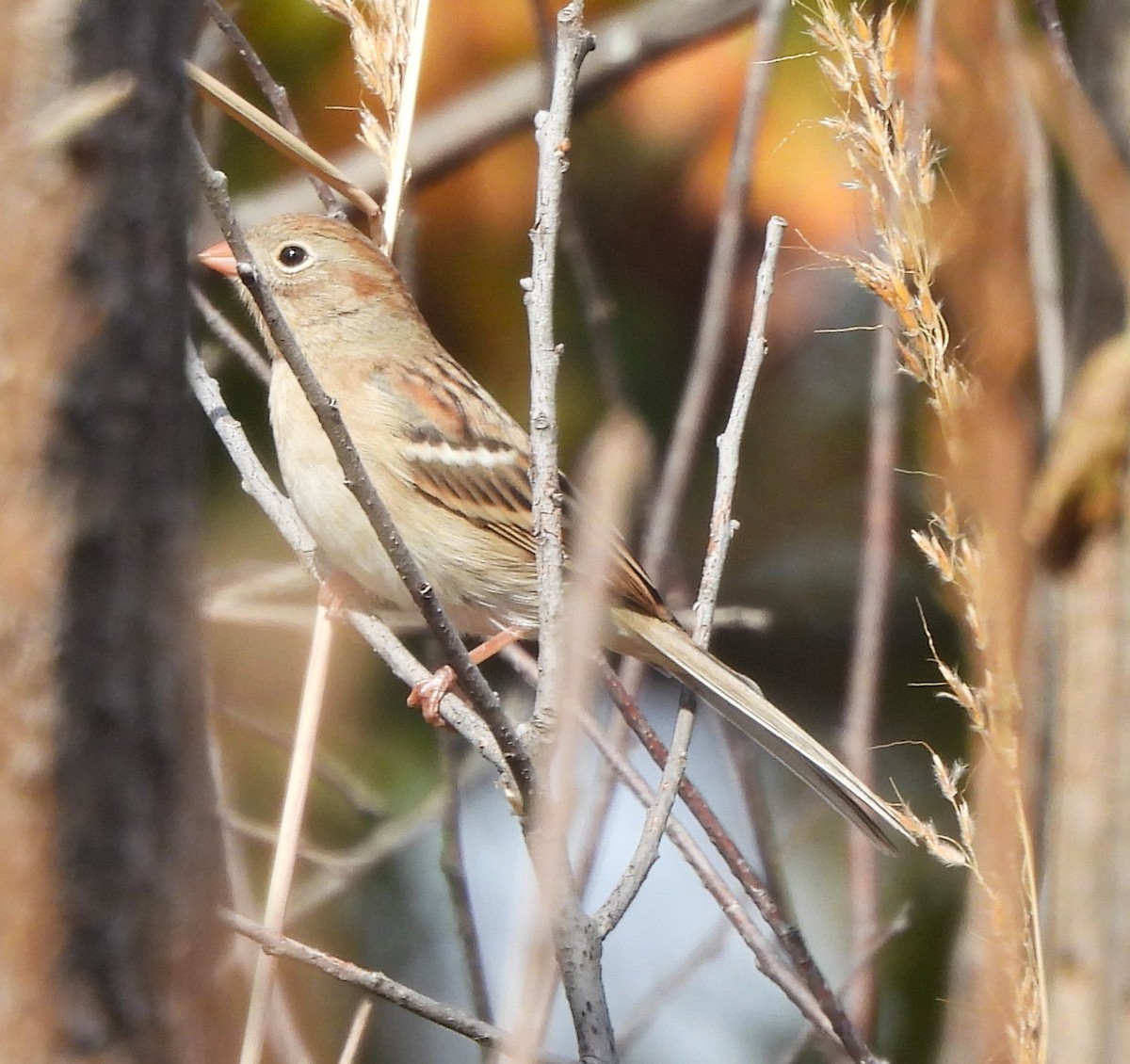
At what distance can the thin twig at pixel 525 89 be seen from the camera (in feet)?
9.80

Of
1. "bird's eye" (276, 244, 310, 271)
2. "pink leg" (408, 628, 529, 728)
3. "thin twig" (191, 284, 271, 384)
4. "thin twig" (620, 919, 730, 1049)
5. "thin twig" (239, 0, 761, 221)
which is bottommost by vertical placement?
"thin twig" (620, 919, 730, 1049)

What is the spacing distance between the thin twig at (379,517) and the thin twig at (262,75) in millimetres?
504

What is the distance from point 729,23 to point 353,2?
1.32 meters

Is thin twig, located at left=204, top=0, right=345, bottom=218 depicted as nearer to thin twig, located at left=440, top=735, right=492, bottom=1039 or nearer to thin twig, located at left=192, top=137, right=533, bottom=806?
thin twig, located at left=192, top=137, right=533, bottom=806

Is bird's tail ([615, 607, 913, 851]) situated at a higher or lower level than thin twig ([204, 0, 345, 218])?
lower

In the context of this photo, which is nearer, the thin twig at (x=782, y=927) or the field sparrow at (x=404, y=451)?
the thin twig at (x=782, y=927)

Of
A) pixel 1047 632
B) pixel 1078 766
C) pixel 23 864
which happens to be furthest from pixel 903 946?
pixel 23 864

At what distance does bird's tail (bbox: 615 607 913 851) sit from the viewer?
83.5 inches

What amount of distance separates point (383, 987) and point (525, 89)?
6.80 feet

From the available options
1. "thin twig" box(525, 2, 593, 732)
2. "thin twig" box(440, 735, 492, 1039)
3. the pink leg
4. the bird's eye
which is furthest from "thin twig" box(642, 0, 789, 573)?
the bird's eye

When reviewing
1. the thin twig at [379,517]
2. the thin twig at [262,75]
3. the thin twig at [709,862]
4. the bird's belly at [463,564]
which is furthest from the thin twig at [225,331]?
the thin twig at [379,517]

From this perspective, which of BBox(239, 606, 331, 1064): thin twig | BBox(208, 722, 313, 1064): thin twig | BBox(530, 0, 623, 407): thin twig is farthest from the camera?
BBox(530, 0, 623, 407): thin twig

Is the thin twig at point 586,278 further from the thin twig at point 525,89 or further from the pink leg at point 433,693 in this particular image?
the thin twig at point 525,89

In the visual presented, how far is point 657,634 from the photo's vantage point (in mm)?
2621
